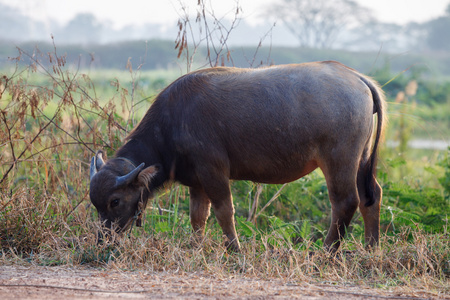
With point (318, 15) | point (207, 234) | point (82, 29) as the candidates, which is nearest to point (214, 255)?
point (207, 234)

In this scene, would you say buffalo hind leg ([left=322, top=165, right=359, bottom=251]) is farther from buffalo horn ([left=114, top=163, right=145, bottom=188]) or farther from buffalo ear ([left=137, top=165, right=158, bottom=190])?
buffalo horn ([left=114, top=163, right=145, bottom=188])

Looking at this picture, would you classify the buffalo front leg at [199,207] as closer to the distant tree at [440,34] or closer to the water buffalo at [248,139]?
the water buffalo at [248,139]

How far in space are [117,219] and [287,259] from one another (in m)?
1.52

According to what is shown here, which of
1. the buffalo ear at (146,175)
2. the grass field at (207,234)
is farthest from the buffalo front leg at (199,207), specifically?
the buffalo ear at (146,175)

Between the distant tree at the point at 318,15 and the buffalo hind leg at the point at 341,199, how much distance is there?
4358 centimetres

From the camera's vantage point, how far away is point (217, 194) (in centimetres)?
497

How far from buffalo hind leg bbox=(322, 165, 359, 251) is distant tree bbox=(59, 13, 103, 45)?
8787 centimetres

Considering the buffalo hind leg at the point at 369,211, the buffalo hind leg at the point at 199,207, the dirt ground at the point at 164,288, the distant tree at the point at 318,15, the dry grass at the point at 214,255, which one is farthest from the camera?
the distant tree at the point at 318,15

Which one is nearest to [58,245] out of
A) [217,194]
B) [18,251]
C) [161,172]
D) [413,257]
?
[18,251]

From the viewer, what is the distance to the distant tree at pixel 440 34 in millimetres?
54062

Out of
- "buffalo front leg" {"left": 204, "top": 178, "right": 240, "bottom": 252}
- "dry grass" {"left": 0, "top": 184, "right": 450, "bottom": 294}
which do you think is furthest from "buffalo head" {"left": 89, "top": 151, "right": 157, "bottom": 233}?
"buffalo front leg" {"left": 204, "top": 178, "right": 240, "bottom": 252}

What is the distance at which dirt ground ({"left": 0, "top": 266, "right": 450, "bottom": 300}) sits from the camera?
12.0ft

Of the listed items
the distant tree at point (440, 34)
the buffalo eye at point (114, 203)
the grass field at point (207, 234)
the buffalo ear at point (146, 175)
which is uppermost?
the buffalo ear at point (146, 175)

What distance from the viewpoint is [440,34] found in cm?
5491
